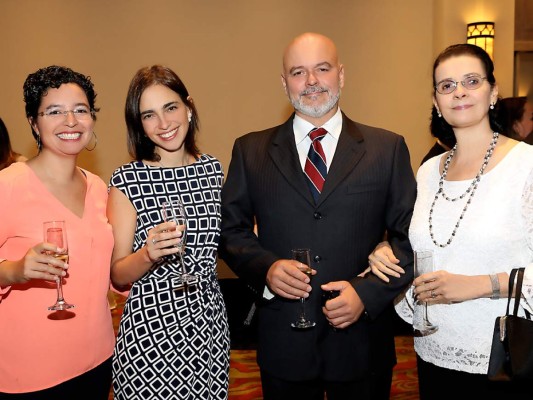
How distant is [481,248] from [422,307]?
318 millimetres

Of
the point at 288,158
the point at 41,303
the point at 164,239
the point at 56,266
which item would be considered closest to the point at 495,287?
the point at 288,158

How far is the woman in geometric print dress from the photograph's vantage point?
2.57 metres

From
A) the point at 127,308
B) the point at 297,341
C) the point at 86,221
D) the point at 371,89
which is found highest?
the point at 371,89

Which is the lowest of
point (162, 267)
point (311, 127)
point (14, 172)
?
point (162, 267)

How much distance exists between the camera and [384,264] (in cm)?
258

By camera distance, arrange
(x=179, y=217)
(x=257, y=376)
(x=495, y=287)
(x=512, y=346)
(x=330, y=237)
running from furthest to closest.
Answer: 1. (x=257, y=376)
2. (x=330, y=237)
3. (x=179, y=217)
4. (x=495, y=287)
5. (x=512, y=346)

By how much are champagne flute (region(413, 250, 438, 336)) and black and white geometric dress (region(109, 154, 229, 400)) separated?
0.83 metres

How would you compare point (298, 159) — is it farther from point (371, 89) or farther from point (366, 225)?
point (371, 89)

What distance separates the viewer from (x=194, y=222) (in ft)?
8.80

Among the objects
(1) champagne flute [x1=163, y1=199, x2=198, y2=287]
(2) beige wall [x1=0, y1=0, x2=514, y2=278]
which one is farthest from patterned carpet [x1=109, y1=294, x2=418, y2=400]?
(2) beige wall [x1=0, y1=0, x2=514, y2=278]

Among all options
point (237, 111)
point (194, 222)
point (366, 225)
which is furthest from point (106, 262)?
point (237, 111)

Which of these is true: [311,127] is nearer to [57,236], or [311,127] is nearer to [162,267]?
[162,267]

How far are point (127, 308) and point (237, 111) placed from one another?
209 inches

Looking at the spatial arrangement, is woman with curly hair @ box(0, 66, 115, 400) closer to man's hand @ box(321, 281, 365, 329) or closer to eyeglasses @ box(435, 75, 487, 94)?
man's hand @ box(321, 281, 365, 329)
